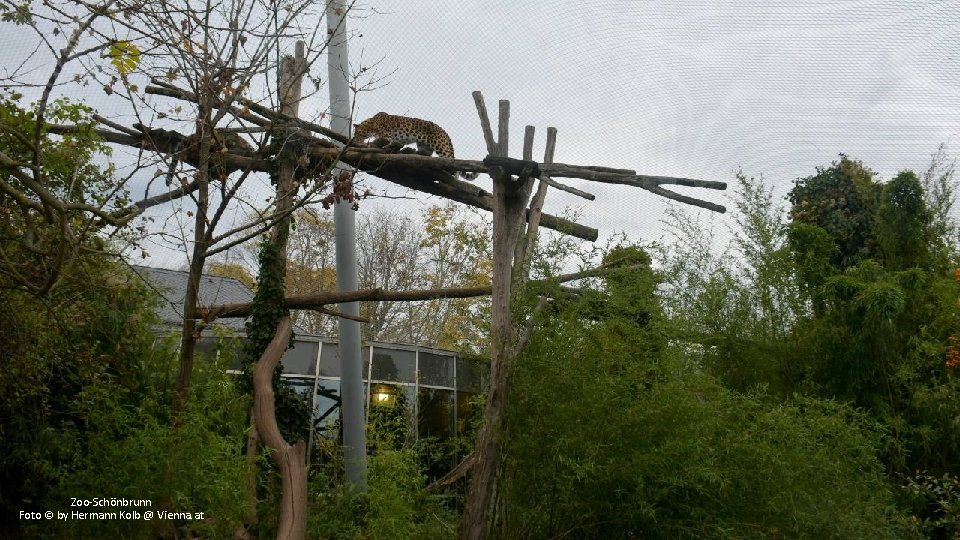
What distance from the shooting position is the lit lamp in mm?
9234

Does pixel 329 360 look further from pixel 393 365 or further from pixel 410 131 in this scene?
pixel 410 131

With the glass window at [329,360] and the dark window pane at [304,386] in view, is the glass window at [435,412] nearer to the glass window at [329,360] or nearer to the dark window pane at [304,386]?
the glass window at [329,360]

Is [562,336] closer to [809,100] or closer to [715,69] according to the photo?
[715,69]

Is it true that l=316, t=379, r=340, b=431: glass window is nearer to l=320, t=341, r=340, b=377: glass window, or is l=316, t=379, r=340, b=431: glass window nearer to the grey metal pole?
l=320, t=341, r=340, b=377: glass window

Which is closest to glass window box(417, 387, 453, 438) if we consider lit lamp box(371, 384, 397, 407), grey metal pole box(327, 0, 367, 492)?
lit lamp box(371, 384, 397, 407)

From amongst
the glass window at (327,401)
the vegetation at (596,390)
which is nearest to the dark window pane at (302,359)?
the glass window at (327,401)

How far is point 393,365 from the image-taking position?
954 cm

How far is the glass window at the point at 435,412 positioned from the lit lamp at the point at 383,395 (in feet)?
1.06

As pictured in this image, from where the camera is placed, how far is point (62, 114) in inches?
215

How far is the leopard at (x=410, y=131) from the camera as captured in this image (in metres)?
6.60

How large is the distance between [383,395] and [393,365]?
37cm

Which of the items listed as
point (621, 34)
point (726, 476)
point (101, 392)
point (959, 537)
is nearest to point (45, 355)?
point (101, 392)

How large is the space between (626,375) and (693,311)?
7.71 feet

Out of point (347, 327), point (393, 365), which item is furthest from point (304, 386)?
point (347, 327)
